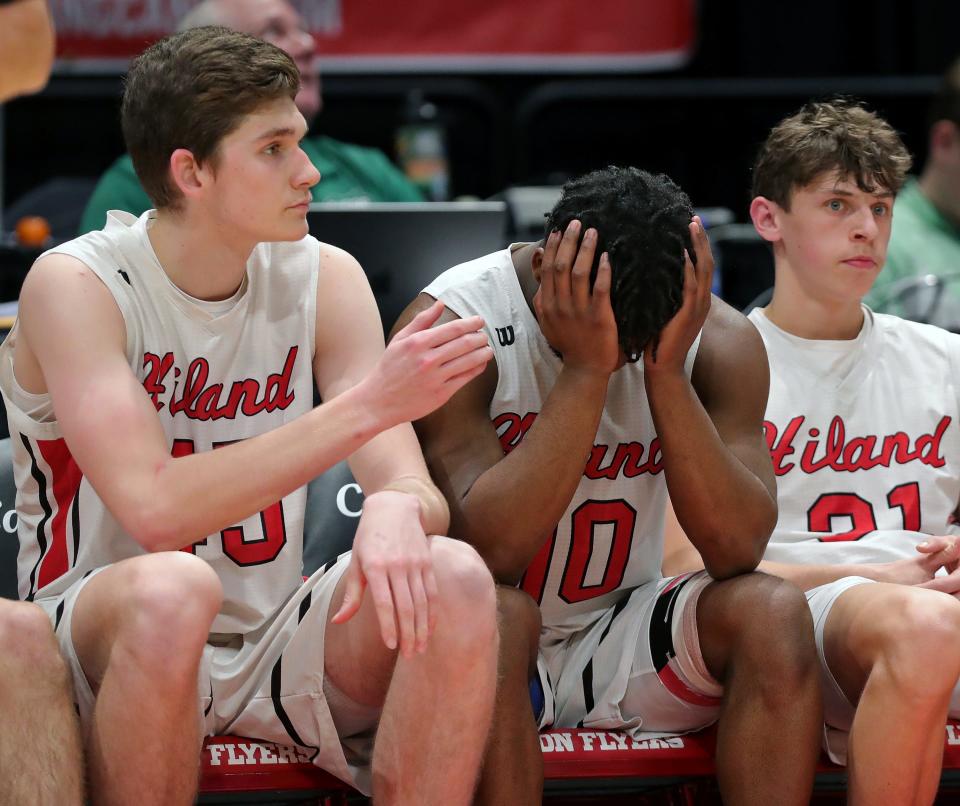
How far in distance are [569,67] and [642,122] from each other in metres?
0.59

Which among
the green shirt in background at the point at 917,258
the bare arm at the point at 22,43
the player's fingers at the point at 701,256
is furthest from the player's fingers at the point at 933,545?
the bare arm at the point at 22,43

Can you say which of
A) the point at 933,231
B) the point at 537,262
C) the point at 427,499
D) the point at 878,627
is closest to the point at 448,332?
the point at 427,499

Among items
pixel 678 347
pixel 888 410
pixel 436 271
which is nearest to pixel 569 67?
pixel 436 271

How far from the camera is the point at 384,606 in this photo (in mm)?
2037

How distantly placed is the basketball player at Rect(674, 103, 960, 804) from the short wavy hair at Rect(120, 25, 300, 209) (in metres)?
1.10

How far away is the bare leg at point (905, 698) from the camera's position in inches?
89.4

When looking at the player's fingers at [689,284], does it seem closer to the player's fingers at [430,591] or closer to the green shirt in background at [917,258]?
the player's fingers at [430,591]

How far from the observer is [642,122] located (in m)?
5.86

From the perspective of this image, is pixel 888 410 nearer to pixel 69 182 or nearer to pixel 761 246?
pixel 761 246

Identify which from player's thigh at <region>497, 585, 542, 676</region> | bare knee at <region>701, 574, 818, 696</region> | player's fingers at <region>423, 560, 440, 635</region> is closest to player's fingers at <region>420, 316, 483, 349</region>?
player's fingers at <region>423, 560, 440, 635</region>

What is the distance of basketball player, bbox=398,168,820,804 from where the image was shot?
2340 mm

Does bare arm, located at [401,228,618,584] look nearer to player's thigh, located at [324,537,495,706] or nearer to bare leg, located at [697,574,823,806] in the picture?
player's thigh, located at [324,537,495,706]

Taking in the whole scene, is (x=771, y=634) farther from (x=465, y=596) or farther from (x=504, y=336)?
(x=504, y=336)

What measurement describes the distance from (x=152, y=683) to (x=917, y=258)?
2.64 meters
